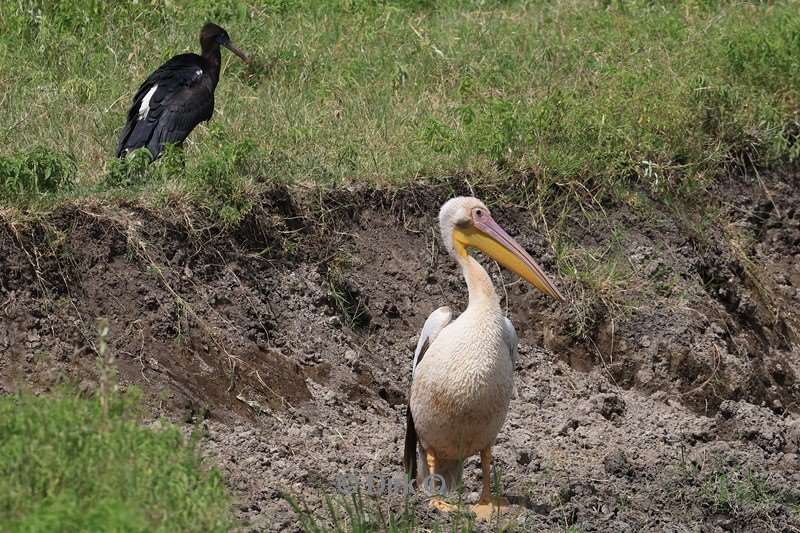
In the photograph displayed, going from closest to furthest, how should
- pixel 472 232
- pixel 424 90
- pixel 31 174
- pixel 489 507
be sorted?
1. pixel 489 507
2. pixel 472 232
3. pixel 31 174
4. pixel 424 90

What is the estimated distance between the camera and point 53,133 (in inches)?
364

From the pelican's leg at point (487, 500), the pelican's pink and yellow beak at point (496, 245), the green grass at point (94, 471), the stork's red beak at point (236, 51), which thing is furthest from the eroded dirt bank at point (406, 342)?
the stork's red beak at point (236, 51)

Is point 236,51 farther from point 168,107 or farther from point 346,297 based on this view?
point 346,297

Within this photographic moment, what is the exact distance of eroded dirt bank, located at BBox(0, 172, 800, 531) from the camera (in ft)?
23.5

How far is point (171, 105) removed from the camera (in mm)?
9203

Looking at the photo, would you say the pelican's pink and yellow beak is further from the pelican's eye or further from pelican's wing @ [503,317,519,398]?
pelican's wing @ [503,317,519,398]

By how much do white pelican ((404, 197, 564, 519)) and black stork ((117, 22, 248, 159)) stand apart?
98.9 inches

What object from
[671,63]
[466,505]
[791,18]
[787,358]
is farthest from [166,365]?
[791,18]

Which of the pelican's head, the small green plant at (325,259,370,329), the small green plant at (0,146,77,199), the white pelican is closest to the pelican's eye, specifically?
the pelican's head

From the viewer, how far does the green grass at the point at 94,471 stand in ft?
14.6

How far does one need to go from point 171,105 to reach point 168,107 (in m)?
0.03

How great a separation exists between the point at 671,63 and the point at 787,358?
103 inches

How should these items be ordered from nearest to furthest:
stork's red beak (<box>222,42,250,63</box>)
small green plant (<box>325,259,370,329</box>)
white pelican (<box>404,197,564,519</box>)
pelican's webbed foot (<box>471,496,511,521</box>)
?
pelican's webbed foot (<box>471,496,511,521</box>), white pelican (<box>404,197,564,519</box>), small green plant (<box>325,259,370,329</box>), stork's red beak (<box>222,42,250,63</box>)

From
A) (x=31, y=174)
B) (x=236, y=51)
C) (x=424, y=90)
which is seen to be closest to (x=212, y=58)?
(x=236, y=51)
